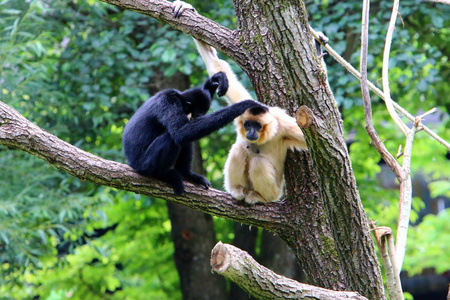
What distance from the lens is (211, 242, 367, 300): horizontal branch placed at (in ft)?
11.7

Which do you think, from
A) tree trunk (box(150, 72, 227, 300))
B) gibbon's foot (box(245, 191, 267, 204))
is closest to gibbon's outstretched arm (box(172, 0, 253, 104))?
gibbon's foot (box(245, 191, 267, 204))

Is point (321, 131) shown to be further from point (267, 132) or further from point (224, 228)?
point (224, 228)

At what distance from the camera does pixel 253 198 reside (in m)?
5.45

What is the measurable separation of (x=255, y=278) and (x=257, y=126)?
215cm

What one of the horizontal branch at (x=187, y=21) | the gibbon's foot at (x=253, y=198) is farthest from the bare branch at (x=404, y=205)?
the horizontal branch at (x=187, y=21)

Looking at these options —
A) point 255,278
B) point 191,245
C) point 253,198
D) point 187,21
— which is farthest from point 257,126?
point 191,245

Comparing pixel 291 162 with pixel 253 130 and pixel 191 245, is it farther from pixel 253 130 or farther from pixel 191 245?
pixel 191 245

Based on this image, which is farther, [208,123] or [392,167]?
[208,123]

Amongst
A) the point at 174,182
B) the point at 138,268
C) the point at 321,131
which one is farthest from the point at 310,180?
the point at 138,268

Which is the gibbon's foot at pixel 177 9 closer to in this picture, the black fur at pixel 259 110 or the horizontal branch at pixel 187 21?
the horizontal branch at pixel 187 21

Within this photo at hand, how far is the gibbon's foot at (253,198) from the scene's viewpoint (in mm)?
5379

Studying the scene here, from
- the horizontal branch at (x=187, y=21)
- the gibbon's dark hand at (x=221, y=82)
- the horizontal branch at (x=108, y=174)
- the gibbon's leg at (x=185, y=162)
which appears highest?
the horizontal branch at (x=187, y=21)

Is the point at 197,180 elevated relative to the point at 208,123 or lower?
lower

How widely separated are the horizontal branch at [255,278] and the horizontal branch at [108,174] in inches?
46.2
